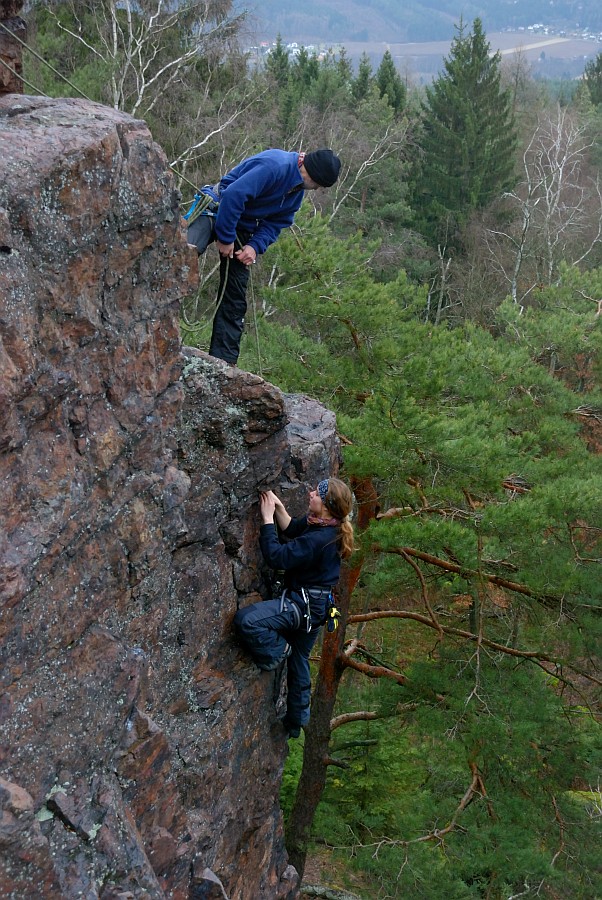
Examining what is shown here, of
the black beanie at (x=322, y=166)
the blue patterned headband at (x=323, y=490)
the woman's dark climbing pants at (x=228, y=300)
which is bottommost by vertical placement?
the blue patterned headband at (x=323, y=490)

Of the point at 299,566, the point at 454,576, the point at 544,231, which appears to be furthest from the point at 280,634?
the point at 544,231

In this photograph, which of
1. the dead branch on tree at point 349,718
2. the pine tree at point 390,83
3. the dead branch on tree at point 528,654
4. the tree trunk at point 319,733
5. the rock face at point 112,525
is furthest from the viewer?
the pine tree at point 390,83

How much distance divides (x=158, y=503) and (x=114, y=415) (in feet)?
1.83

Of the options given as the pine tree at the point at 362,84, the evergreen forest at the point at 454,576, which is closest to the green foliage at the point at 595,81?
the pine tree at the point at 362,84

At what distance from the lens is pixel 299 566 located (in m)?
5.00

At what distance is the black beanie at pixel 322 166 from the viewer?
4703 millimetres

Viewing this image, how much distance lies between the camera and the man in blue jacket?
15.4 feet

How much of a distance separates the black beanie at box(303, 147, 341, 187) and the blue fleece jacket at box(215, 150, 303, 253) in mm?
93

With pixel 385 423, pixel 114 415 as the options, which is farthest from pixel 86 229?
pixel 385 423

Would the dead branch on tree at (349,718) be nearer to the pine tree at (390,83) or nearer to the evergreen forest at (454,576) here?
the evergreen forest at (454,576)

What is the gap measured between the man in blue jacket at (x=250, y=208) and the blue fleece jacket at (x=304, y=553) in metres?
1.33

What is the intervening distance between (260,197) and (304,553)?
6.93 feet

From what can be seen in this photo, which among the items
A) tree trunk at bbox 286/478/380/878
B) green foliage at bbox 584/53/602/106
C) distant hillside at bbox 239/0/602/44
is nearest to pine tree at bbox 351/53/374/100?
green foliage at bbox 584/53/602/106

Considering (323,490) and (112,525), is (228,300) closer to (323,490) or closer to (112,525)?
(323,490)
